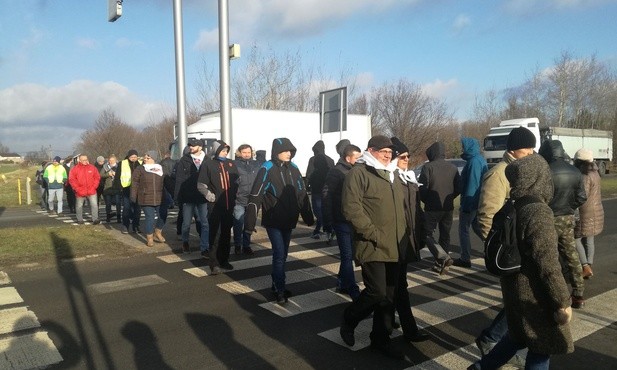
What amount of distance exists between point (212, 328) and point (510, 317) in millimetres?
2988

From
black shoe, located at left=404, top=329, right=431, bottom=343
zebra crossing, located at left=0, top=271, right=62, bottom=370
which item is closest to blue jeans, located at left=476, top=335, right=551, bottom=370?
black shoe, located at left=404, top=329, right=431, bottom=343

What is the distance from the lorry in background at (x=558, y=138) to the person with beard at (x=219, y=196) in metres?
21.1

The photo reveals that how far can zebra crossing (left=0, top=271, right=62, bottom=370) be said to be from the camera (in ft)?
13.9

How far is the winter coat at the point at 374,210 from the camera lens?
4.13m

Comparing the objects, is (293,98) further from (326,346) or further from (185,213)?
(326,346)

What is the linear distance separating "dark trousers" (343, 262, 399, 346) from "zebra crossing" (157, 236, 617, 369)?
0.29m

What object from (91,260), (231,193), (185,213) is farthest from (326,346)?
(91,260)

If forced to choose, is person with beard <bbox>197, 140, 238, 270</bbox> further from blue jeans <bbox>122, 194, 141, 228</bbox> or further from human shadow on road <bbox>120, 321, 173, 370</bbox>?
blue jeans <bbox>122, 194, 141, 228</bbox>

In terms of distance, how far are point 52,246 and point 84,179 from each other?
3362 mm

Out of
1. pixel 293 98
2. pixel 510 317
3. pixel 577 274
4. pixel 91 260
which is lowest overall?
pixel 91 260

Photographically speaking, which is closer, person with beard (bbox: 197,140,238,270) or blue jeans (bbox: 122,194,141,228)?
person with beard (bbox: 197,140,238,270)

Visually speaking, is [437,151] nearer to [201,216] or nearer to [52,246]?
[201,216]

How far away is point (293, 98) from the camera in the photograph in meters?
35.4

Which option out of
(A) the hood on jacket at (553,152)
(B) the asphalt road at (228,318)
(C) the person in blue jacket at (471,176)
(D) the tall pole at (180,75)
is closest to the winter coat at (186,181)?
(B) the asphalt road at (228,318)
